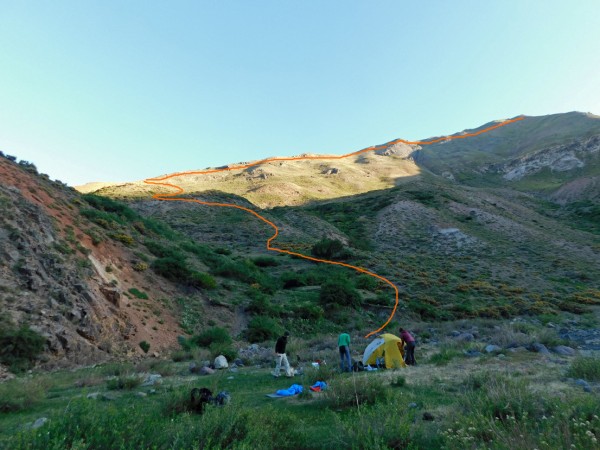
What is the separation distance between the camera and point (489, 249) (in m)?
43.6

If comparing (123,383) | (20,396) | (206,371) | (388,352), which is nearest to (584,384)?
(388,352)

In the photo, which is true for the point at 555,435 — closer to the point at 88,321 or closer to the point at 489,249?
the point at 88,321

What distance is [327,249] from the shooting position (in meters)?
38.7

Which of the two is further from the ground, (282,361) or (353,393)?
(353,393)

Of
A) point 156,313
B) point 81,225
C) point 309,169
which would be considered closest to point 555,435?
point 156,313

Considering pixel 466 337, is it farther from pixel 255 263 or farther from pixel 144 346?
pixel 255 263

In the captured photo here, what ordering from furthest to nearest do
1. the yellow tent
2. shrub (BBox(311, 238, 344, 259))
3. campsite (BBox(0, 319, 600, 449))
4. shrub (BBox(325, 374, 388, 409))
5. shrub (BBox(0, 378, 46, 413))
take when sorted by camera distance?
shrub (BBox(311, 238, 344, 259)) → the yellow tent → shrub (BBox(325, 374, 388, 409)) → shrub (BBox(0, 378, 46, 413)) → campsite (BBox(0, 319, 600, 449))

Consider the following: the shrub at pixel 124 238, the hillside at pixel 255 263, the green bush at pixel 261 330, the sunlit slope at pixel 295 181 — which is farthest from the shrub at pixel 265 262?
the sunlit slope at pixel 295 181

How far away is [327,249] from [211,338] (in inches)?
900

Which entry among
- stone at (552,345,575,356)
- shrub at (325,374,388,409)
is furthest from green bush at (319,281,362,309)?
shrub at (325,374,388,409)

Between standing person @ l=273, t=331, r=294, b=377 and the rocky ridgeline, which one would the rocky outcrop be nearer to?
standing person @ l=273, t=331, r=294, b=377

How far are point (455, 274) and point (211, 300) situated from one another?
83.9 feet

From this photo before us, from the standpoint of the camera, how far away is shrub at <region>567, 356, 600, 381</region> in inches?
339

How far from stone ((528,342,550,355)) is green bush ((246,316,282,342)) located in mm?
11943
